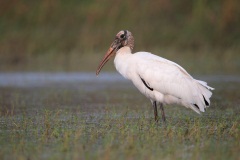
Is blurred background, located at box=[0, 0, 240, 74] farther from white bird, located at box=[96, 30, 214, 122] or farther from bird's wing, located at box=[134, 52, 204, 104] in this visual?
bird's wing, located at box=[134, 52, 204, 104]

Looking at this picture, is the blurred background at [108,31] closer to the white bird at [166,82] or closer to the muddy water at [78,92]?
the muddy water at [78,92]

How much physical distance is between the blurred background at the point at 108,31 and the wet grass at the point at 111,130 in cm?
683

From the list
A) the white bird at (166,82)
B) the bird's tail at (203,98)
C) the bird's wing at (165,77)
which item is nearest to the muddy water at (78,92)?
the white bird at (166,82)

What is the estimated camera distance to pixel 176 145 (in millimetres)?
7586

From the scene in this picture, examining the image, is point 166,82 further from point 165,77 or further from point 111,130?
point 111,130

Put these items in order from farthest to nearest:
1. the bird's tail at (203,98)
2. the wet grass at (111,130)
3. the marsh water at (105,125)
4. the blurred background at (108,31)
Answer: the blurred background at (108,31) < the bird's tail at (203,98) < the marsh water at (105,125) < the wet grass at (111,130)

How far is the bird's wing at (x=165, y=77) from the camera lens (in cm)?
970

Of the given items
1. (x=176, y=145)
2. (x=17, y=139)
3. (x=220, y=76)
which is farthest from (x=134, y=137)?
(x=220, y=76)

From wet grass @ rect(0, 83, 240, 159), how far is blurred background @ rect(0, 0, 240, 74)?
6.83 m

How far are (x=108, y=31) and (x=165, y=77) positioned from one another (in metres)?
10.8

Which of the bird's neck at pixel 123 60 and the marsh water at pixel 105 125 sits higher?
the bird's neck at pixel 123 60

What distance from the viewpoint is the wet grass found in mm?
7191

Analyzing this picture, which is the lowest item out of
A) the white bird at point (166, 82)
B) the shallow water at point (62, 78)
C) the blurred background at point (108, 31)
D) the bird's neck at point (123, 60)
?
the white bird at point (166, 82)

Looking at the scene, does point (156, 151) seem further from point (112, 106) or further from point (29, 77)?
point (29, 77)
